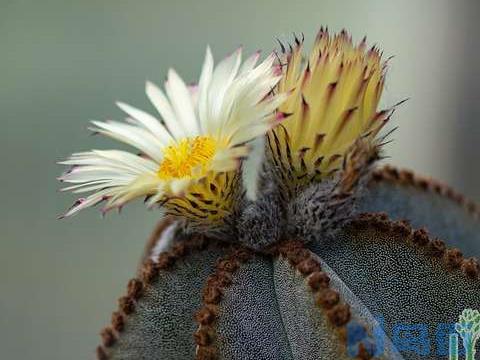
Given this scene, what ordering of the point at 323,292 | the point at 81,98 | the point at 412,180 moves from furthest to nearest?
the point at 81,98, the point at 412,180, the point at 323,292

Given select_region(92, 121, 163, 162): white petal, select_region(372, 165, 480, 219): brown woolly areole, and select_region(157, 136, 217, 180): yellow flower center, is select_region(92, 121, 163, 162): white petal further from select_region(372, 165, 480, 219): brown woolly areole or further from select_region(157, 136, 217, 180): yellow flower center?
select_region(372, 165, 480, 219): brown woolly areole

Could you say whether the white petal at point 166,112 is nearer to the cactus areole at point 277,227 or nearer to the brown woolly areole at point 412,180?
the cactus areole at point 277,227

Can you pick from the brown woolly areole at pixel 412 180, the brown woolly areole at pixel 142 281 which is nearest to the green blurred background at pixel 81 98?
the brown woolly areole at pixel 412 180

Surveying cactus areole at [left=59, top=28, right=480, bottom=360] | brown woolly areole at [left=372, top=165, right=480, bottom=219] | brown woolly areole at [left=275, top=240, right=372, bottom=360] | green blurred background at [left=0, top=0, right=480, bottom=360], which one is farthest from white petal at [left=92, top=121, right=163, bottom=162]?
green blurred background at [left=0, top=0, right=480, bottom=360]

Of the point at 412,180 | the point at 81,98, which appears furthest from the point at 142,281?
the point at 81,98

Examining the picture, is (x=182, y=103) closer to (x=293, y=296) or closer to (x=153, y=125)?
(x=153, y=125)

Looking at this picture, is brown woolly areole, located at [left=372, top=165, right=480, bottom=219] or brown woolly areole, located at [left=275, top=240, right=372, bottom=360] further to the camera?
brown woolly areole, located at [left=372, top=165, right=480, bottom=219]

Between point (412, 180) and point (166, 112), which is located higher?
point (166, 112)

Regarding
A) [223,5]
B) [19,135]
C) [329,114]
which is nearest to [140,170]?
[329,114]
